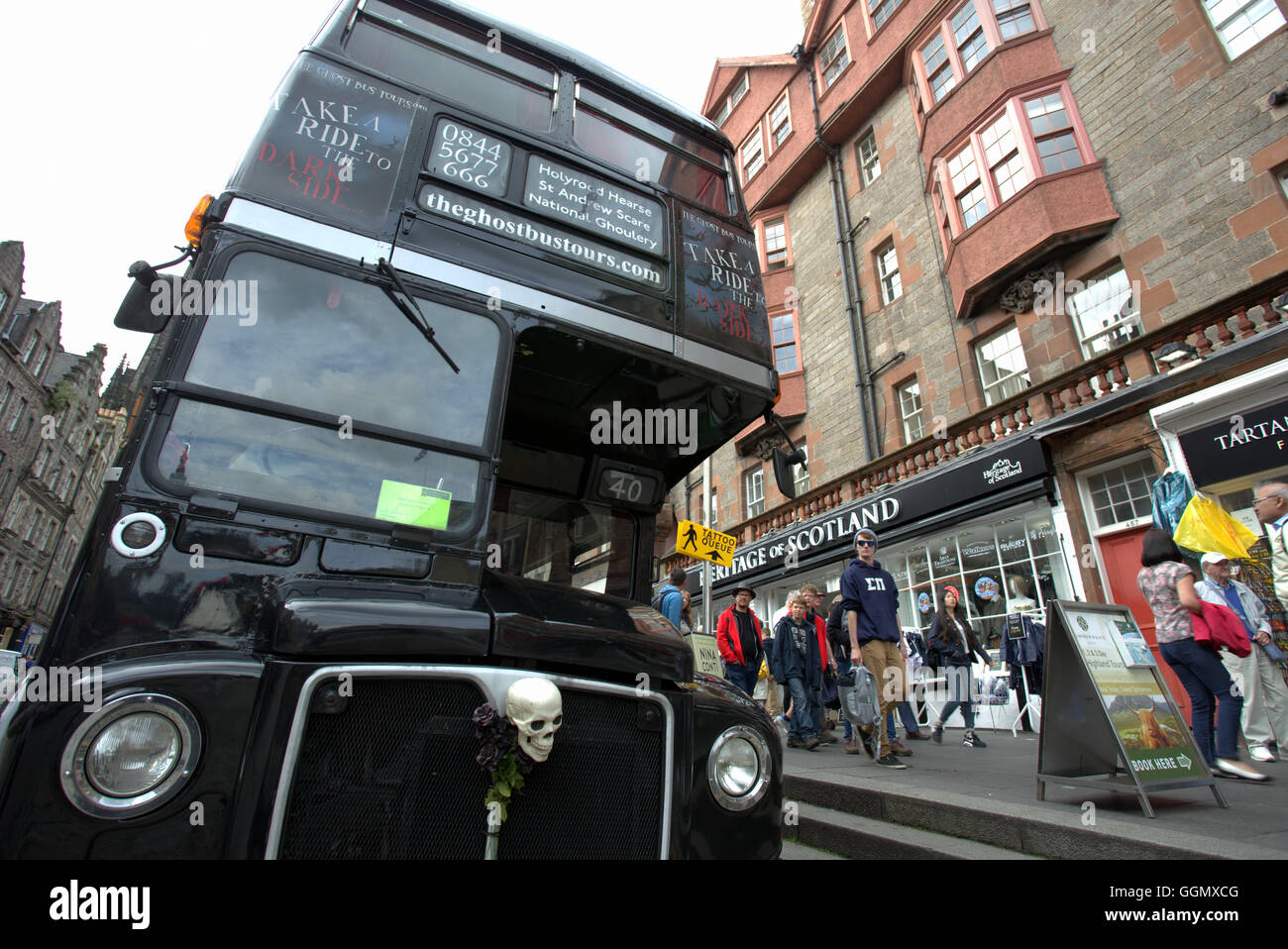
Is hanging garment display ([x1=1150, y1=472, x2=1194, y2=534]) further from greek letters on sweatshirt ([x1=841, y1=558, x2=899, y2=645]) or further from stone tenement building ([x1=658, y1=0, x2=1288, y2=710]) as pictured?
greek letters on sweatshirt ([x1=841, y1=558, x2=899, y2=645])

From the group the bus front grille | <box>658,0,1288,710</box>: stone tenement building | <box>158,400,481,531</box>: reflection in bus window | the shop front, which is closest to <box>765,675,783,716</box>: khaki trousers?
the shop front

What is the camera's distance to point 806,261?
1864 centimetres

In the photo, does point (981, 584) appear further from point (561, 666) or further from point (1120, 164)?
point (561, 666)

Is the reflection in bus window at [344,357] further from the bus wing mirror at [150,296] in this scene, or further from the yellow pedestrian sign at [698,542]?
the yellow pedestrian sign at [698,542]

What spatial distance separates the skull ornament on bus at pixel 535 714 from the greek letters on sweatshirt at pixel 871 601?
174 inches

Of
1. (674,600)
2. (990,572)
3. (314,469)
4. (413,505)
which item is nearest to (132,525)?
(314,469)

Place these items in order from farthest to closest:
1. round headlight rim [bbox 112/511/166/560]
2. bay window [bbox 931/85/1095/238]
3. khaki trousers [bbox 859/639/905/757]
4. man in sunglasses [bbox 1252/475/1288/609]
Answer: bay window [bbox 931/85/1095/238] → khaki trousers [bbox 859/639/905/757] → man in sunglasses [bbox 1252/475/1288/609] → round headlight rim [bbox 112/511/166/560]

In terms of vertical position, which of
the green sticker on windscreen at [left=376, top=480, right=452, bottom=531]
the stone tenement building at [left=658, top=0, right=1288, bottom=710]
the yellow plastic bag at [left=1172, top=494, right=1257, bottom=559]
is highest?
the stone tenement building at [left=658, top=0, right=1288, bottom=710]

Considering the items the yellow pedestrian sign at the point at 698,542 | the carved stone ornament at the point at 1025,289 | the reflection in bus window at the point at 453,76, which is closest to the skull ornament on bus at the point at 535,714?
the reflection in bus window at the point at 453,76

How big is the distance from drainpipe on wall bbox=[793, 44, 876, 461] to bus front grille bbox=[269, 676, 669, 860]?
13666mm

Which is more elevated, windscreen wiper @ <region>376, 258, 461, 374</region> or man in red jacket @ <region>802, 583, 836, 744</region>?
windscreen wiper @ <region>376, 258, 461, 374</region>

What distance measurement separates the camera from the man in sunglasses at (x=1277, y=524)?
4789 millimetres

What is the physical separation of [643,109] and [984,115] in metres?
11.6

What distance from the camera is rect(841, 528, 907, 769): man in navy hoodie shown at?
5.63 meters
